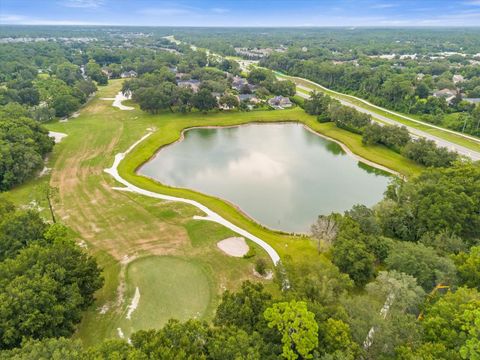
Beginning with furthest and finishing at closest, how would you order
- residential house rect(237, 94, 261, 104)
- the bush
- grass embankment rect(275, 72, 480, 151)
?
residential house rect(237, 94, 261, 104) < grass embankment rect(275, 72, 480, 151) < the bush

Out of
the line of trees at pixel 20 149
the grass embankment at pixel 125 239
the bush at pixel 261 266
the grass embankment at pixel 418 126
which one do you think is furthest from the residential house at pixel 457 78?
the line of trees at pixel 20 149

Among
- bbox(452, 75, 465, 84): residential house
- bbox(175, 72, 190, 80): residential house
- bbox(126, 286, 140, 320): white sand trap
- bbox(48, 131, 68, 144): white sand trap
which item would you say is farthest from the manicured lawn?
bbox(452, 75, 465, 84): residential house

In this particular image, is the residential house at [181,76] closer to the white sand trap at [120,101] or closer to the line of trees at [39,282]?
the white sand trap at [120,101]

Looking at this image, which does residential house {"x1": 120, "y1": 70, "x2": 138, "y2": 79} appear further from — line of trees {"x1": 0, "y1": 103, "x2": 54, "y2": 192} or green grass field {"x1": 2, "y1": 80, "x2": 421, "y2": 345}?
line of trees {"x1": 0, "y1": 103, "x2": 54, "y2": 192}

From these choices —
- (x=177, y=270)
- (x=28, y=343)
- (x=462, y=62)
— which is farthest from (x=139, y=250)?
(x=462, y=62)

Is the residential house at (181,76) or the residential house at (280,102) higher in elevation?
the residential house at (181,76)

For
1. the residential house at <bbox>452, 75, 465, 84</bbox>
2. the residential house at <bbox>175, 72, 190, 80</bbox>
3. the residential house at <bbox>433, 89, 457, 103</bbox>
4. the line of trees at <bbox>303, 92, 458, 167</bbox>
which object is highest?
the residential house at <bbox>175, 72, 190, 80</bbox>

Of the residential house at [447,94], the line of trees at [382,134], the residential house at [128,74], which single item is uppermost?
the residential house at [128,74]

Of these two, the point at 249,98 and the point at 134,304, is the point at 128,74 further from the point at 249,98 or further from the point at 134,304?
the point at 134,304
